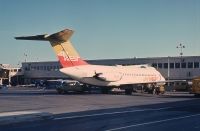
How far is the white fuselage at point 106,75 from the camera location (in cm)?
5150

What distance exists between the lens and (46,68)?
11488 cm

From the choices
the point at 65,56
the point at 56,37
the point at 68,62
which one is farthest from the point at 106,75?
the point at 56,37

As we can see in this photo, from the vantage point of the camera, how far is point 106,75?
53375mm

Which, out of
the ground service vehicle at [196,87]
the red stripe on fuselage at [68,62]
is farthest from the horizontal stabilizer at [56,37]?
the ground service vehicle at [196,87]

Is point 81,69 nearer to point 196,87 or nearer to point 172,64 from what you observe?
point 196,87

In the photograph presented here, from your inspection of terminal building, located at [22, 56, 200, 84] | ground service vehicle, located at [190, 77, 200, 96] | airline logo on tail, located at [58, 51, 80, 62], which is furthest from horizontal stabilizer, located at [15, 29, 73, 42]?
terminal building, located at [22, 56, 200, 84]

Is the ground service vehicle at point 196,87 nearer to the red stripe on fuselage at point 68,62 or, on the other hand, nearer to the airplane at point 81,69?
the airplane at point 81,69

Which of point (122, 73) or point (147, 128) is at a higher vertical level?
point (122, 73)

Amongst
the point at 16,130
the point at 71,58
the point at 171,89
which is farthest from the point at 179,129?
the point at 171,89

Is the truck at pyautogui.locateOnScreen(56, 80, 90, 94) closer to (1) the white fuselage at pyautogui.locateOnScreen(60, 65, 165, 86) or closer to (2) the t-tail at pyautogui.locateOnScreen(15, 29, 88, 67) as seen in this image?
(1) the white fuselage at pyautogui.locateOnScreen(60, 65, 165, 86)

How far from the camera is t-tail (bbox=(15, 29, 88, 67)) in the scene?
4901 centimetres

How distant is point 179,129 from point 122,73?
39.9 meters

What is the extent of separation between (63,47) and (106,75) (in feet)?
22.5

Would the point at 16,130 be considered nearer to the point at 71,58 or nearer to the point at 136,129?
the point at 136,129
